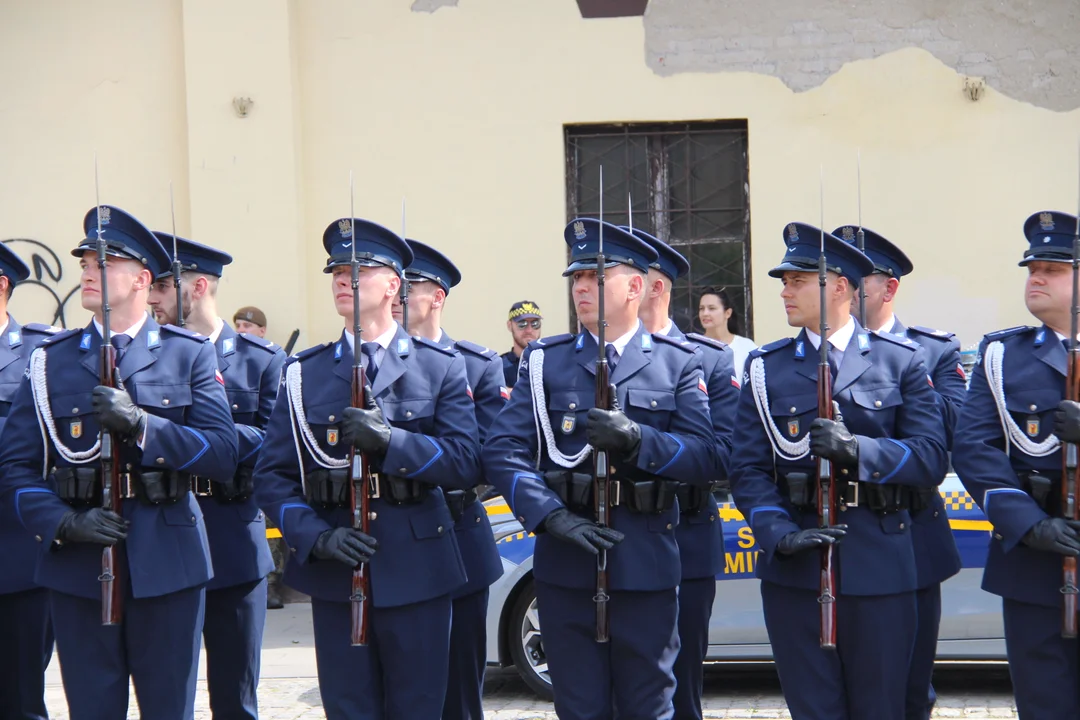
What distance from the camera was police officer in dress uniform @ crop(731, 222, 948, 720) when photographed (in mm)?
4777

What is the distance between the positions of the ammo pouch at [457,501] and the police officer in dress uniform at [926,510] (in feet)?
5.74

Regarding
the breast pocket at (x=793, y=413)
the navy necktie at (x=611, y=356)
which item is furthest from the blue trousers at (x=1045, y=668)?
the navy necktie at (x=611, y=356)

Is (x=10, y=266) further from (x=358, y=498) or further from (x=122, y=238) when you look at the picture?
(x=358, y=498)

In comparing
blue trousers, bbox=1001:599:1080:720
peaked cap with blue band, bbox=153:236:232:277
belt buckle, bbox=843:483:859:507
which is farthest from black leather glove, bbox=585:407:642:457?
peaked cap with blue band, bbox=153:236:232:277

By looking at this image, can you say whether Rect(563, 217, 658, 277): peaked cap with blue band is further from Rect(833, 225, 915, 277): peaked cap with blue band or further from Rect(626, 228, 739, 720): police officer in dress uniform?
Rect(833, 225, 915, 277): peaked cap with blue band

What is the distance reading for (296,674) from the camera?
8547 millimetres

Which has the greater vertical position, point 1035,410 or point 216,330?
point 216,330

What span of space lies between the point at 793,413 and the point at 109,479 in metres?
2.40

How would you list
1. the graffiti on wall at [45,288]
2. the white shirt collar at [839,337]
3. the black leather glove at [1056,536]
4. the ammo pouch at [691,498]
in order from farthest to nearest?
the graffiti on wall at [45,288] → the ammo pouch at [691,498] → the white shirt collar at [839,337] → the black leather glove at [1056,536]

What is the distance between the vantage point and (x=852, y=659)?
15.7ft

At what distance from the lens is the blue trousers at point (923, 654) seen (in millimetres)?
5367

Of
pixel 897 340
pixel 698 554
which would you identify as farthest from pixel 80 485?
pixel 897 340

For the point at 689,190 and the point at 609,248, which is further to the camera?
the point at 689,190

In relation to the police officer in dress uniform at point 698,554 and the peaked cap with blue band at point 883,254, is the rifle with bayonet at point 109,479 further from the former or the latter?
the peaked cap with blue band at point 883,254
